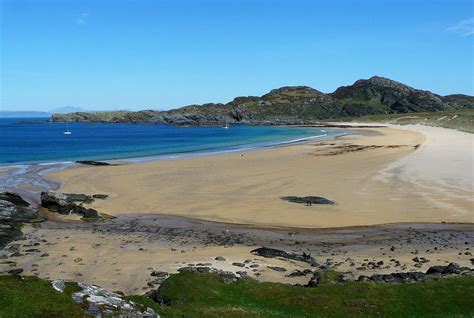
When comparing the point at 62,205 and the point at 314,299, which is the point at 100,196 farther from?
the point at 314,299

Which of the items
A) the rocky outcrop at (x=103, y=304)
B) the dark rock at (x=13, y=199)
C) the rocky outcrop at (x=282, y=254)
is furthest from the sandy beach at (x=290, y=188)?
the rocky outcrop at (x=103, y=304)

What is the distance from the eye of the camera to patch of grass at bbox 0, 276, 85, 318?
9.33m

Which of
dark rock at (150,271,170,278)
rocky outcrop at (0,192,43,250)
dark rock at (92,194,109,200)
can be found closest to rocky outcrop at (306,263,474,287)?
dark rock at (150,271,170,278)

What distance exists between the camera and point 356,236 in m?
23.5

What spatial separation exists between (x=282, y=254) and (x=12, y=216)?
706 inches

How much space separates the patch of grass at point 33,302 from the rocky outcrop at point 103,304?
0.21 m

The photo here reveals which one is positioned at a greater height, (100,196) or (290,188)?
(290,188)

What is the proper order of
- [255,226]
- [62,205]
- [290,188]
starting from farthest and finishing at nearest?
[290,188] < [62,205] < [255,226]

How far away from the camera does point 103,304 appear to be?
10141mm

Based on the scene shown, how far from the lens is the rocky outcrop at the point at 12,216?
2439 centimetres

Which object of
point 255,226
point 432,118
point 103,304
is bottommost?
point 255,226

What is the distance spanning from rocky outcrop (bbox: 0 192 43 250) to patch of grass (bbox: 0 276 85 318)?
13882 mm

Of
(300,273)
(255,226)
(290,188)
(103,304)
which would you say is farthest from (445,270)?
(290,188)

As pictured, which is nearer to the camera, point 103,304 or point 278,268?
point 103,304
